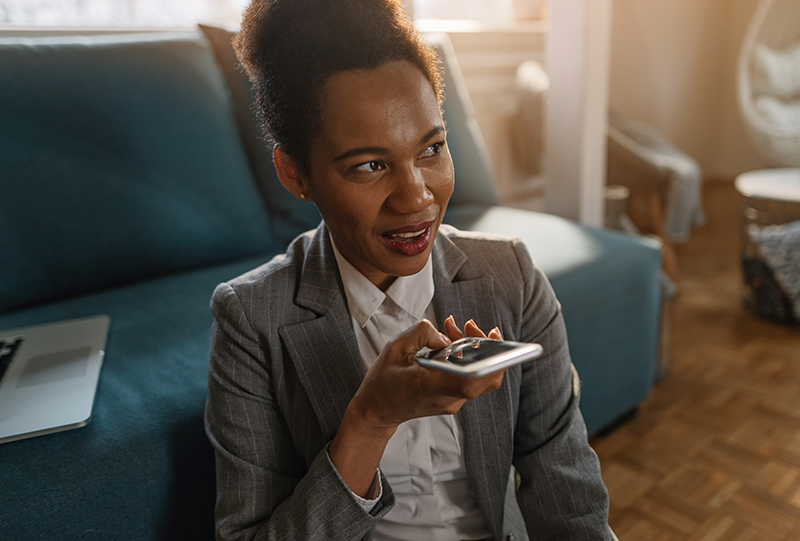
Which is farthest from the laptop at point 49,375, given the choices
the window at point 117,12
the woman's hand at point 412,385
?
the window at point 117,12

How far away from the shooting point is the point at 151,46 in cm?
134

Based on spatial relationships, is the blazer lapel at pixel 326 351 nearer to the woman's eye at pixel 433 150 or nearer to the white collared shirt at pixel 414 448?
the white collared shirt at pixel 414 448

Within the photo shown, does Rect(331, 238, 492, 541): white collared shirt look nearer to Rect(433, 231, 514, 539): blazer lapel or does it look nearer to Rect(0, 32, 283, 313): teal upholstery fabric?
Rect(433, 231, 514, 539): blazer lapel

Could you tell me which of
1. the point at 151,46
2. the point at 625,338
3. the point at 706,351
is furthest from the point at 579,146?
the point at 151,46

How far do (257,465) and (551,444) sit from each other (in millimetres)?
339

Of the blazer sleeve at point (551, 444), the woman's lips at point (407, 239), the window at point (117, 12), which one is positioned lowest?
the blazer sleeve at point (551, 444)

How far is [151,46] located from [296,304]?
0.98 meters

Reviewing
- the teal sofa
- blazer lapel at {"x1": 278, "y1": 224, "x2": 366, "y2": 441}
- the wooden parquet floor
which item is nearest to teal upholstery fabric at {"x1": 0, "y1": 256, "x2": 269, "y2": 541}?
the teal sofa

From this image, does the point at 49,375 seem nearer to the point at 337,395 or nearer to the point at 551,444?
the point at 337,395

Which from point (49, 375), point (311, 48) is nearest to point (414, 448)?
point (311, 48)

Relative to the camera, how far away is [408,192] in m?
0.55

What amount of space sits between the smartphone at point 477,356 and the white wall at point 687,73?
3384 mm

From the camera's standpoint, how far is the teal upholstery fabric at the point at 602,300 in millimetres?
1249

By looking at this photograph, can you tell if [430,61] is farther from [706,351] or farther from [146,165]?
[706,351]
